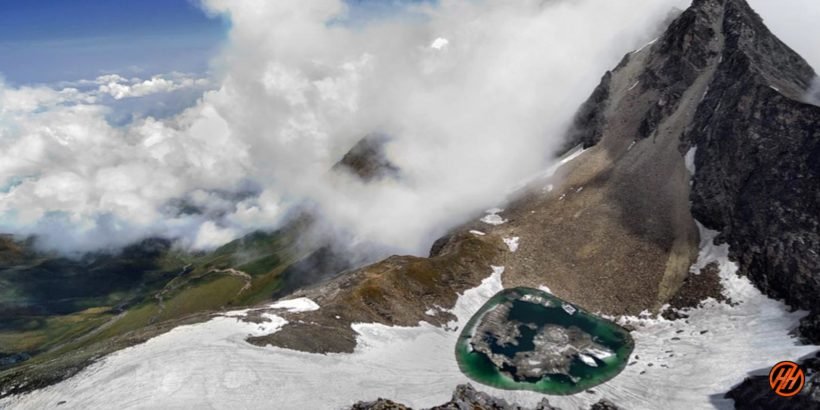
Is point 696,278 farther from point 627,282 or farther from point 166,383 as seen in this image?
point 166,383

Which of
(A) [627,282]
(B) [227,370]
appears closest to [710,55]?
(A) [627,282]

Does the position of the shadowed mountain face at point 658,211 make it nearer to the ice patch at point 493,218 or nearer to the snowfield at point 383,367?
the ice patch at point 493,218

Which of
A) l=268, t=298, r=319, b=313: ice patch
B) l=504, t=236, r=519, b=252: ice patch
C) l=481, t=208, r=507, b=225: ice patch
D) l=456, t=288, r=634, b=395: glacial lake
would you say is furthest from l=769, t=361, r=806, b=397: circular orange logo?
l=481, t=208, r=507, b=225: ice patch

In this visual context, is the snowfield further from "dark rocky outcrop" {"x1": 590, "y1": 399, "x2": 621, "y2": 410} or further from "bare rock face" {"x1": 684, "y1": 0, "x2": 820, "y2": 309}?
"bare rock face" {"x1": 684, "y1": 0, "x2": 820, "y2": 309}

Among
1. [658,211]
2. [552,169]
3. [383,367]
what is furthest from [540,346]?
[552,169]

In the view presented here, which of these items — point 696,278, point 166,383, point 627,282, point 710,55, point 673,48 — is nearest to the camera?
point 166,383

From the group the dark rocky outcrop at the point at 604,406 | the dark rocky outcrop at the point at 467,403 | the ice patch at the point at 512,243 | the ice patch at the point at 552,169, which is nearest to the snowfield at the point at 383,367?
the dark rocky outcrop at the point at 604,406
